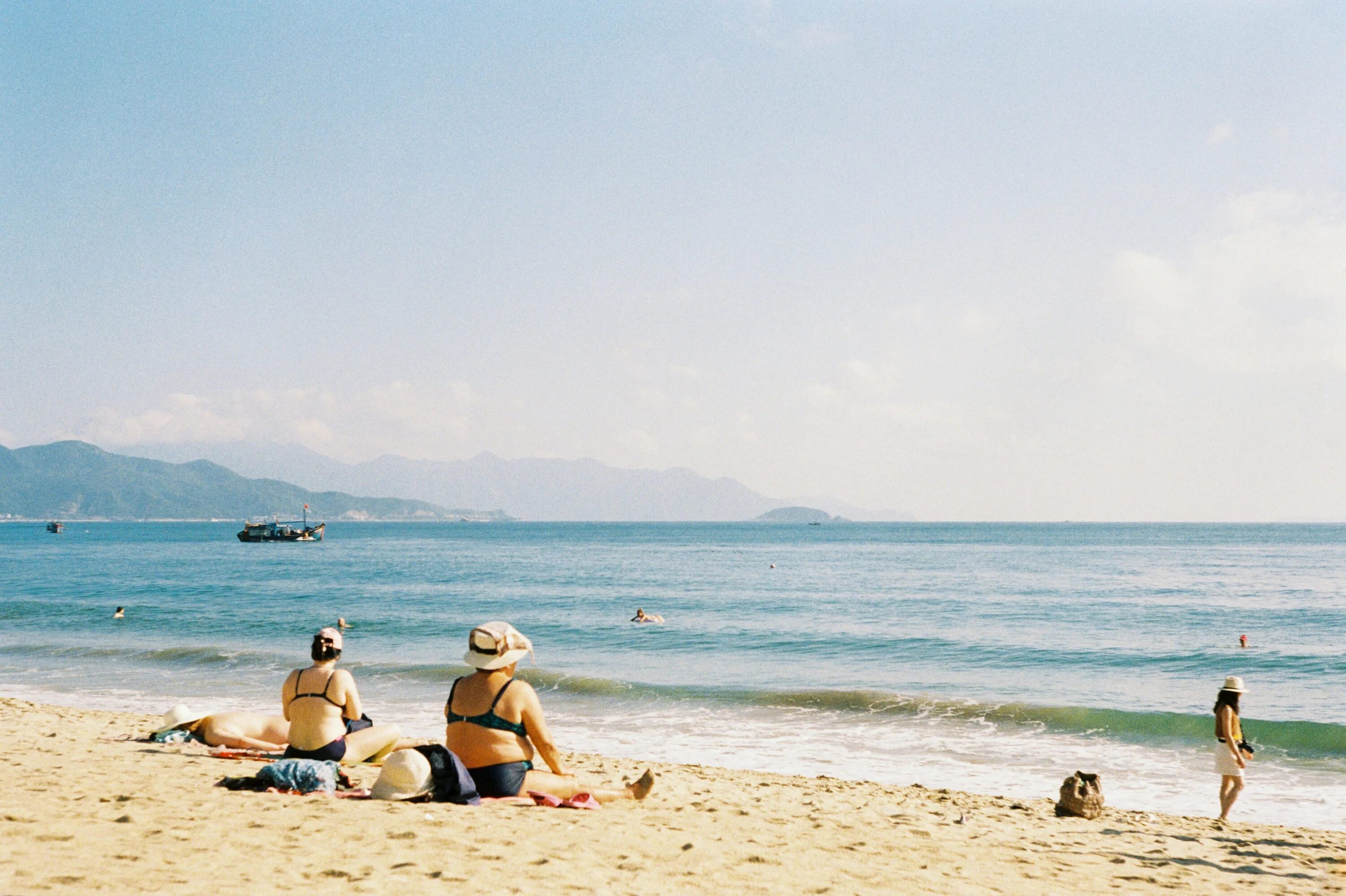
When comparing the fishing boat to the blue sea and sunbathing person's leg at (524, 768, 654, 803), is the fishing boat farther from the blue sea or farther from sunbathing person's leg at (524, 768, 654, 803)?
sunbathing person's leg at (524, 768, 654, 803)

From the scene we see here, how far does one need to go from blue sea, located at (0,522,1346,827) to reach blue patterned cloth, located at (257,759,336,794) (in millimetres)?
6397

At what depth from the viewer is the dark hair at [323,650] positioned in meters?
8.56

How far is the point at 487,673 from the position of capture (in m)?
7.52

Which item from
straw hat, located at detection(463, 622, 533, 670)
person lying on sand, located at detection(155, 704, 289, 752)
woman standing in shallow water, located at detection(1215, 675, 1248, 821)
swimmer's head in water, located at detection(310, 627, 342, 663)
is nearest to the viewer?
straw hat, located at detection(463, 622, 533, 670)

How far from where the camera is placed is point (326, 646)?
8586mm

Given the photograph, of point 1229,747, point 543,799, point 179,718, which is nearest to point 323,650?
point 543,799

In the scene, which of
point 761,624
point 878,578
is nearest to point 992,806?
point 761,624

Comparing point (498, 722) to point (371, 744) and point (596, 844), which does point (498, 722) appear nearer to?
point (596, 844)

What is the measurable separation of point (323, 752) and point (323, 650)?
43.8 inches

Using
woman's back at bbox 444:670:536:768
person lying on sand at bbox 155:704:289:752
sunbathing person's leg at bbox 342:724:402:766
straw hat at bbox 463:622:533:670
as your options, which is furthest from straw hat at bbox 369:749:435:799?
person lying on sand at bbox 155:704:289:752

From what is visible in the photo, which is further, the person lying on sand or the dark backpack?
the person lying on sand

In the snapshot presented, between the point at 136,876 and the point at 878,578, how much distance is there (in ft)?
170

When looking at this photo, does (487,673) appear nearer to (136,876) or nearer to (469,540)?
(136,876)

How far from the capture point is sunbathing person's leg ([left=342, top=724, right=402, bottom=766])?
9445 mm
